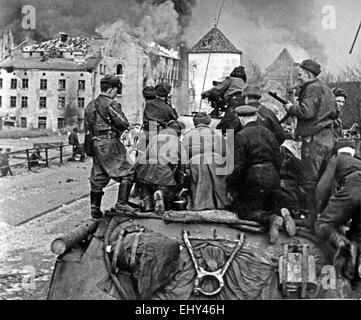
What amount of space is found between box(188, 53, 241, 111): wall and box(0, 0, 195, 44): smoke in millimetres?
711

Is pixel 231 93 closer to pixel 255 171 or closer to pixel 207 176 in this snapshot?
pixel 207 176

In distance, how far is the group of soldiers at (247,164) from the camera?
596 centimetres

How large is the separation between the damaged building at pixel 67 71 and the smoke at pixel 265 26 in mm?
1402

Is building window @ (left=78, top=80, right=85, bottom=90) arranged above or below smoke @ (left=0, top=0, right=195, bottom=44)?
below

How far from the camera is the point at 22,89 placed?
13.2 meters

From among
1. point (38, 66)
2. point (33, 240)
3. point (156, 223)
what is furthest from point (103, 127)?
point (38, 66)

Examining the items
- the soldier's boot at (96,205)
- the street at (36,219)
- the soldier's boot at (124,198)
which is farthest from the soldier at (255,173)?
the street at (36,219)

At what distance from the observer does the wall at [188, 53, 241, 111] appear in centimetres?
1038

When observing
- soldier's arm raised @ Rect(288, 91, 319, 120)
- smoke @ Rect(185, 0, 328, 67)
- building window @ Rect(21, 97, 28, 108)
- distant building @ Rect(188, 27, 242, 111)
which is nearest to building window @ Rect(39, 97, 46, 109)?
building window @ Rect(21, 97, 28, 108)

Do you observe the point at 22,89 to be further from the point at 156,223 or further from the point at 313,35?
the point at 156,223

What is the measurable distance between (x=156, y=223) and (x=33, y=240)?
5.91 metres

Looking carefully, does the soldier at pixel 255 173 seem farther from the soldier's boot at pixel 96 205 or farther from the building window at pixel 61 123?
the building window at pixel 61 123

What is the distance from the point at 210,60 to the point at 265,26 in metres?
0.98

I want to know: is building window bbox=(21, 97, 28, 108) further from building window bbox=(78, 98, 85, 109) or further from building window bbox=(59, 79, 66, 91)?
building window bbox=(78, 98, 85, 109)
